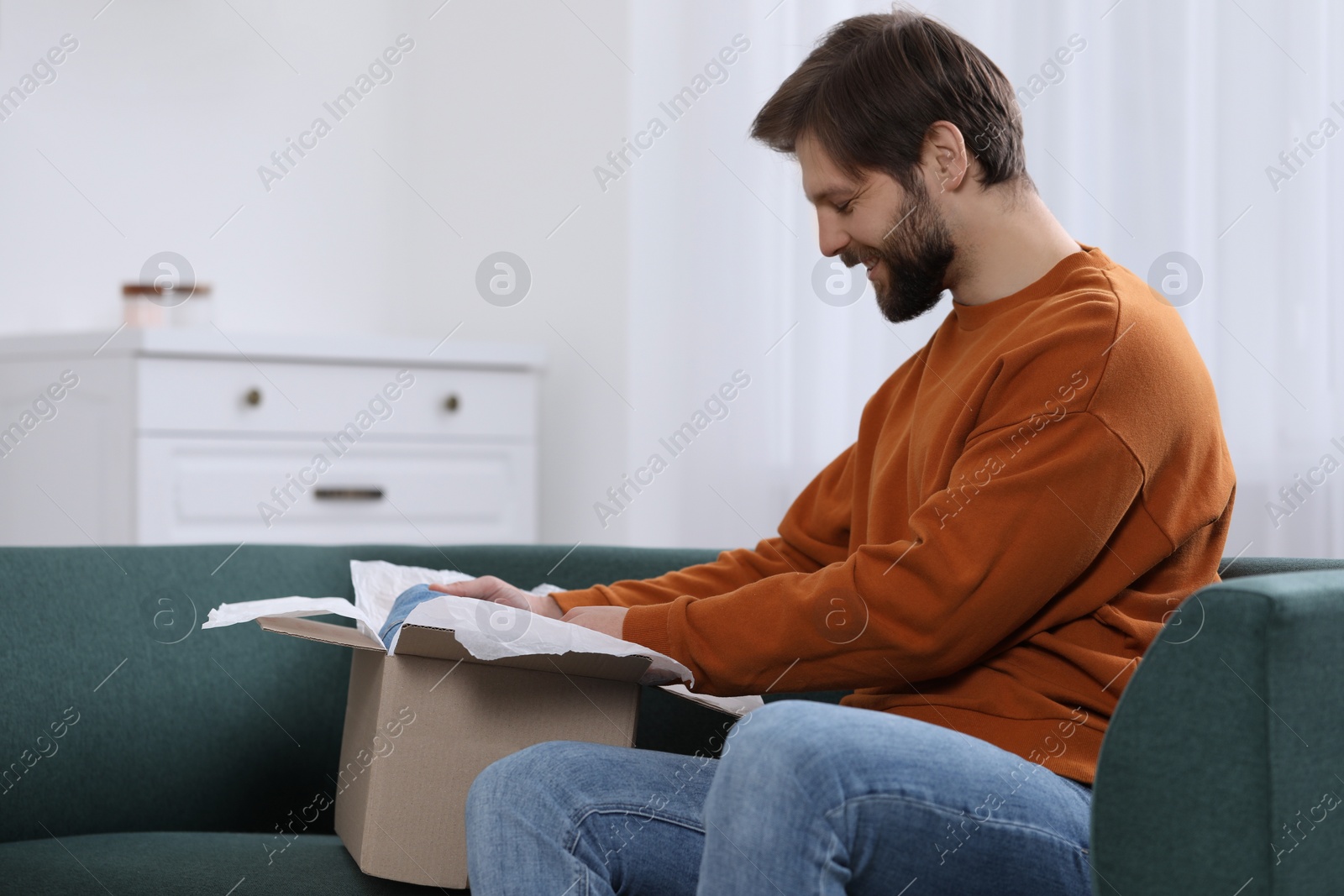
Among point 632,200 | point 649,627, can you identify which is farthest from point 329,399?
point 649,627

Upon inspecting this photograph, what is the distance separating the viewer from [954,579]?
0.88m

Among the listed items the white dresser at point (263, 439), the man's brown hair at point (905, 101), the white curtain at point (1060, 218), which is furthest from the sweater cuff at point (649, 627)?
the white dresser at point (263, 439)

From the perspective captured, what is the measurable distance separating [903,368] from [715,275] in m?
1.11

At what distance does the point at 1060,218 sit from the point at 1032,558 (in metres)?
0.97

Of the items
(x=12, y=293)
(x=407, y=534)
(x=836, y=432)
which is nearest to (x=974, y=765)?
(x=836, y=432)

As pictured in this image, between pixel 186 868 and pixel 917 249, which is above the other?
pixel 917 249

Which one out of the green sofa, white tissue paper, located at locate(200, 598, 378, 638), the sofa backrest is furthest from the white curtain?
white tissue paper, located at locate(200, 598, 378, 638)

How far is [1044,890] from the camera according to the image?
2.67ft

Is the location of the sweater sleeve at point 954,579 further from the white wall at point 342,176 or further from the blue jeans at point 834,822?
the white wall at point 342,176

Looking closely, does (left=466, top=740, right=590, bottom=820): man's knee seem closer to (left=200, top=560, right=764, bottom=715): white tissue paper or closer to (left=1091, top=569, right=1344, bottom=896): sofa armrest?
(left=200, top=560, right=764, bottom=715): white tissue paper

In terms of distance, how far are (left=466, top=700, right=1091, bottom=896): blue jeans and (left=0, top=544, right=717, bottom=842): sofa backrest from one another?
488 mm

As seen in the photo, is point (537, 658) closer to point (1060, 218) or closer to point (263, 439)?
point (1060, 218)

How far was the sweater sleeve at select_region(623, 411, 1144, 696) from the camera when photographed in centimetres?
87

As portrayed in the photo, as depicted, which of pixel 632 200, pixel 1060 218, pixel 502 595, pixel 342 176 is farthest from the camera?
pixel 342 176
